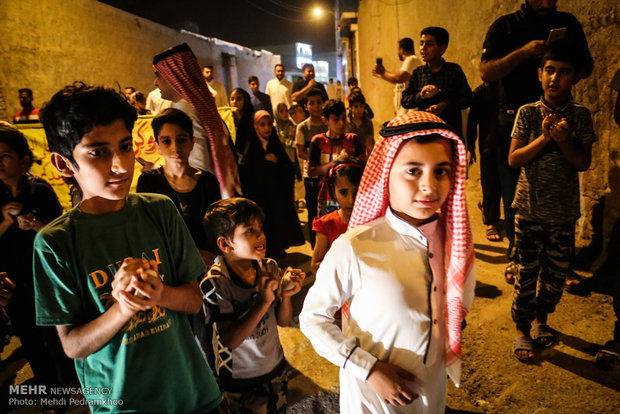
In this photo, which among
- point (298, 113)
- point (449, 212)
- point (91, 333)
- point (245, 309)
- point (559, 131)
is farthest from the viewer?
point (298, 113)

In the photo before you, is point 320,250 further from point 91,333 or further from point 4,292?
point 4,292

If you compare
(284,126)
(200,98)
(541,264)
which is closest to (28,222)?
(200,98)

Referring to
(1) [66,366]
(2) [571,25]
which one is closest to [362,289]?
(1) [66,366]

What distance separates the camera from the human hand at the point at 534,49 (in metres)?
3.25

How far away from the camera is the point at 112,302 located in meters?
1.32

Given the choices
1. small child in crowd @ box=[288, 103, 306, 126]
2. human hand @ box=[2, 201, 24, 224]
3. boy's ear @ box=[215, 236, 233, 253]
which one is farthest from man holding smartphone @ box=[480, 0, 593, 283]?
small child in crowd @ box=[288, 103, 306, 126]

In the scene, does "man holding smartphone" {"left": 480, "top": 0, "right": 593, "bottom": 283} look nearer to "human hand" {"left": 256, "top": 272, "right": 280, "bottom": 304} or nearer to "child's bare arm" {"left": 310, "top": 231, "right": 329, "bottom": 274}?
"child's bare arm" {"left": 310, "top": 231, "right": 329, "bottom": 274}

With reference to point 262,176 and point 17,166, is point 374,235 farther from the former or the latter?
point 262,176

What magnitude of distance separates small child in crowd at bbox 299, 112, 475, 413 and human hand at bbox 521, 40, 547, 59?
2599 millimetres

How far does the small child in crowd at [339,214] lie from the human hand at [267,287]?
2.91 ft

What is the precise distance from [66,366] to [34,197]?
131cm

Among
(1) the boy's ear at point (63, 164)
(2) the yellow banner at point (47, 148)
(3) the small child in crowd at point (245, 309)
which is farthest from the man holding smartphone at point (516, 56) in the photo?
(2) the yellow banner at point (47, 148)

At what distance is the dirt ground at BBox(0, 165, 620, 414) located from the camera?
2.39 metres

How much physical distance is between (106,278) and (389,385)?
1.12 metres
